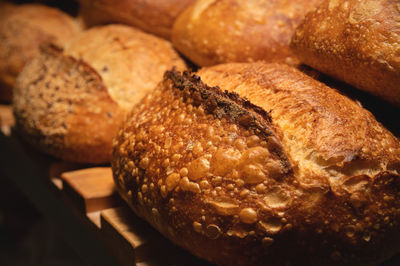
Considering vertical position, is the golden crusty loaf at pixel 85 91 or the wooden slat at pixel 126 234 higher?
the golden crusty loaf at pixel 85 91

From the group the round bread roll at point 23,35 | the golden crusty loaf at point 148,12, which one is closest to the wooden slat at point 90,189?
the golden crusty loaf at point 148,12

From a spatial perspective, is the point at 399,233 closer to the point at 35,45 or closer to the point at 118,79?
the point at 118,79

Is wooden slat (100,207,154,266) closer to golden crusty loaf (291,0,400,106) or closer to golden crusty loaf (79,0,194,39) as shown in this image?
golden crusty loaf (291,0,400,106)

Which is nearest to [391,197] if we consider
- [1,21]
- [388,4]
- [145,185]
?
[388,4]

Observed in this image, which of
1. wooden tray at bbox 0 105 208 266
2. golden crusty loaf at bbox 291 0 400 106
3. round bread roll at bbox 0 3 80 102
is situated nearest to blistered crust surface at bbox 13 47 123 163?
wooden tray at bbox 0 105 208 266

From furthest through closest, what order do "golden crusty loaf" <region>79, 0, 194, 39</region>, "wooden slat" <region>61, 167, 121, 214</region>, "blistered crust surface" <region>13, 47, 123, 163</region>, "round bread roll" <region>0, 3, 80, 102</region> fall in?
1. "round bread roll" <region>0, 3, 80, 102</region>
2. "golden crusty loaf" <region>79, 0, 194, 39</region>
3. "blistered crust surface" <region>13, 47, 123, 163</region>
4. "wooden slat" <region>61, 167, 121, 214</region>

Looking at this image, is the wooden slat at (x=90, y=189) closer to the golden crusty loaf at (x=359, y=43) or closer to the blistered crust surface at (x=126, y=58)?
the blistered crust surface at (x=126, y=58)
